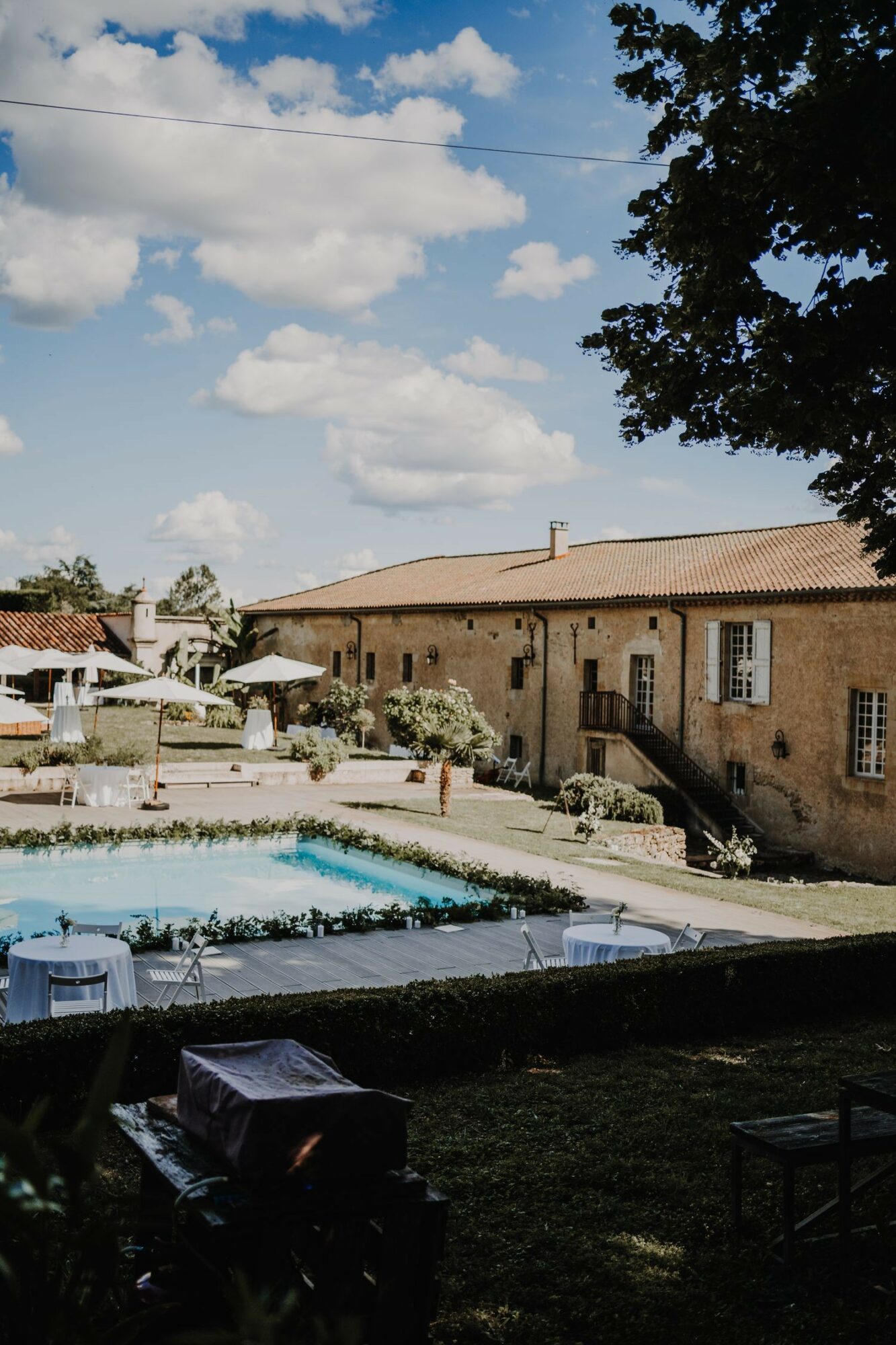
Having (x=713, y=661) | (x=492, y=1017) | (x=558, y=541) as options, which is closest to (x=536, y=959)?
(x=492, y=1017)

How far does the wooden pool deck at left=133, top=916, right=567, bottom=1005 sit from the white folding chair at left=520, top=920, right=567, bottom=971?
0.28 metres

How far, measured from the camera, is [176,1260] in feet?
11.0

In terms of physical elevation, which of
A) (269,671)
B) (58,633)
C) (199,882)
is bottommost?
(199,882)

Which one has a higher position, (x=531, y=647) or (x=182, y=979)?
(x=531, y=647)

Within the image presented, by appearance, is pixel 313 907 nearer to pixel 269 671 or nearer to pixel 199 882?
pixel 199 882

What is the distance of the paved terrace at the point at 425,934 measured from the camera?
420 inches

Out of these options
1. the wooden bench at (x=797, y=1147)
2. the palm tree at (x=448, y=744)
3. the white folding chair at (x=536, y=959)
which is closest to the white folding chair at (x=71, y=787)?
the palm tree at (x=448, y=744)

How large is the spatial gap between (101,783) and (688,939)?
532 inches

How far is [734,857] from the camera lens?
20500mm

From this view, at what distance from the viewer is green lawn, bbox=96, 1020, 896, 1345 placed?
426cm

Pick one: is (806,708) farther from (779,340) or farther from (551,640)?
(779,340)

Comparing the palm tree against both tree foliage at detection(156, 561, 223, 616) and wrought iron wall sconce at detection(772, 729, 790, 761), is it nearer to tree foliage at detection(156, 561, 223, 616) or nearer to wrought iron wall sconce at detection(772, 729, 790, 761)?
wrought iron wall sconce at detection(772, 729, 790, 761)

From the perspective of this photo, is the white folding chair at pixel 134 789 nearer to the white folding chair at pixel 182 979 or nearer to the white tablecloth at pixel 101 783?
the white tablecloth at pixel 101 783

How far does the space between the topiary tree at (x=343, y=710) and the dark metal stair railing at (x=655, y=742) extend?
25.9ft
